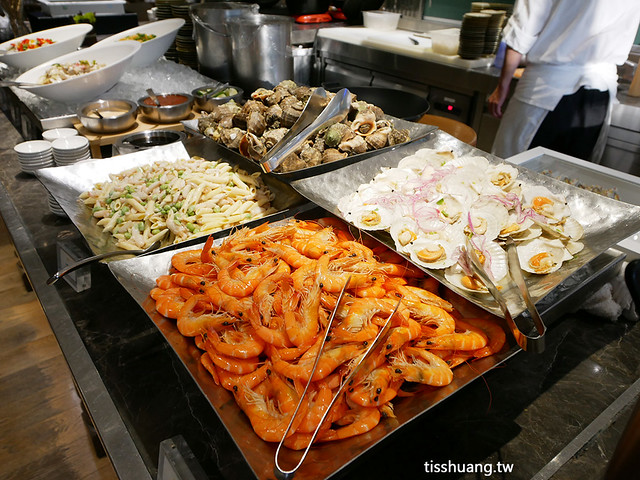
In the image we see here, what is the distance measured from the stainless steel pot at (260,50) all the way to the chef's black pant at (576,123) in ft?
6.32

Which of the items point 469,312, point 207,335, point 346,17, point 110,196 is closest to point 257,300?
point 207,335

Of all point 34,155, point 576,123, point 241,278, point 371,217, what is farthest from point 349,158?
point 576,123

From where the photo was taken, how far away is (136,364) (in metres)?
1.26

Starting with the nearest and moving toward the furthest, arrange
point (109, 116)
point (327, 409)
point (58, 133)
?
point (327, 409) < point (58, 133) < point (109, 116)

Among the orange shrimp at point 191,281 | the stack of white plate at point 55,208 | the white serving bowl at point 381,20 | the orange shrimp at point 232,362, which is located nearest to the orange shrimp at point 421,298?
the orange shrimp at point 232,362

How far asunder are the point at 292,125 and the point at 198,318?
46.2 inches

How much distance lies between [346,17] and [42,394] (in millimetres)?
5158

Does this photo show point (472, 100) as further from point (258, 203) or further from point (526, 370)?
point (526, 370)

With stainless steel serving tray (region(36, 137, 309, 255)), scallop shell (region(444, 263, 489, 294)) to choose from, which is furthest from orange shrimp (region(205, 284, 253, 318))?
scallop shell (region(444, 263, 489, 294))

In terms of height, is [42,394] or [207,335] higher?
[207,335]

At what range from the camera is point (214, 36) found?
10.3ft

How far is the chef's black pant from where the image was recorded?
9.80 ft

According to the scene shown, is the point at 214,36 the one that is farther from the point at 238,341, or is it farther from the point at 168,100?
the point at 238,341

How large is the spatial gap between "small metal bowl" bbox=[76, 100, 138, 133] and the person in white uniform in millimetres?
2529
